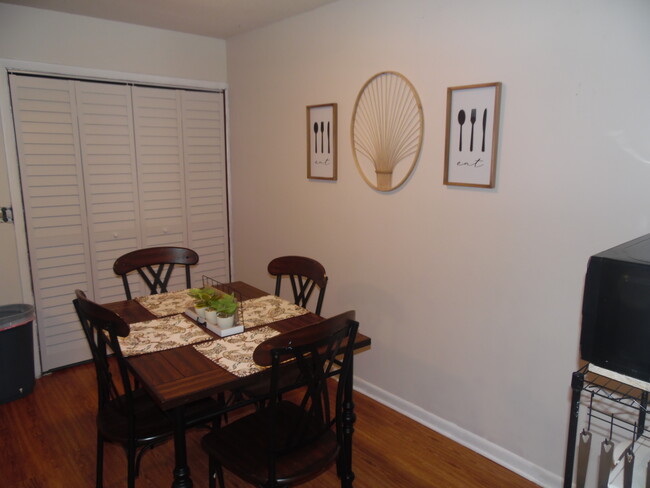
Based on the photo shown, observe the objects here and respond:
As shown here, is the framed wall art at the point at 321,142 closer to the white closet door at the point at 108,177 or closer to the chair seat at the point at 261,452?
the white closet door at the point at 108,177

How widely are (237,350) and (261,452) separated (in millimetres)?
398

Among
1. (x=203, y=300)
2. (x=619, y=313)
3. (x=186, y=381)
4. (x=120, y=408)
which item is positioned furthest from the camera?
(x=203, y=300)

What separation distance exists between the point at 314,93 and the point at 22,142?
190 centimetres

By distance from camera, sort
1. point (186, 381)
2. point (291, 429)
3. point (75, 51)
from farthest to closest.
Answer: point (75, 51) < point (291, 429) < point (186, 381)

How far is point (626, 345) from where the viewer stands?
1239 mm

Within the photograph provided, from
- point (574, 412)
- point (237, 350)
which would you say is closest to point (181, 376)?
point (237, 350)

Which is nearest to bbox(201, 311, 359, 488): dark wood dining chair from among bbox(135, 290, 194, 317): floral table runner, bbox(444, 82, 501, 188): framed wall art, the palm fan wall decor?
bbox(135, 290, 194, 317): floral table runner

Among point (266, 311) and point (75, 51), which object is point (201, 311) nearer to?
point (266, 311)

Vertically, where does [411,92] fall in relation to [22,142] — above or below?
above

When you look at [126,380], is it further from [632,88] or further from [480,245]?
[632,88]

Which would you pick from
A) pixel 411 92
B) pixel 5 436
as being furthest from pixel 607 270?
pixel 5 436

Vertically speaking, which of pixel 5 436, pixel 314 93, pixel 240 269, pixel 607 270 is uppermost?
pixel 314 93

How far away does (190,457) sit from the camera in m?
2.46

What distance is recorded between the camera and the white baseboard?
2248mm
